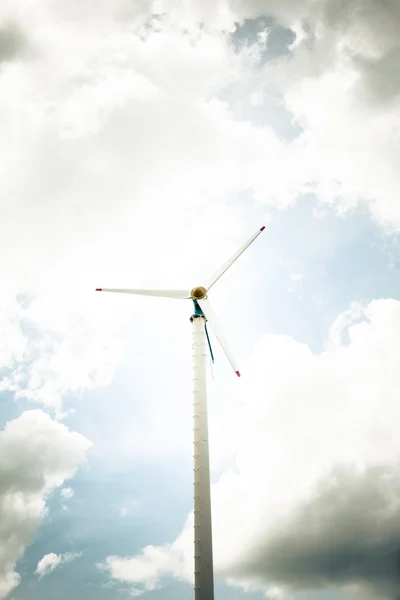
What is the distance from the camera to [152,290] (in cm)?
3838

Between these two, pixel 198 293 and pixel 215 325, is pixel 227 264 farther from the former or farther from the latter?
pixel 215 325

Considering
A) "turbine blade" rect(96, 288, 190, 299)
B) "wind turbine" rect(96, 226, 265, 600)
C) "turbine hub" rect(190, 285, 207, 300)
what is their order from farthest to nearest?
"turbine blade" rect(96, 288, 190, 299), "turbine hub" rect(190, 285, 207, 300), "wind turbine" rect(96, 226, 265, 600)

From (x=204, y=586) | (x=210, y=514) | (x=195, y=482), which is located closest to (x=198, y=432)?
(x=195, y=482)

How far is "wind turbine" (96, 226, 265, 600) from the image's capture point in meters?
22.8

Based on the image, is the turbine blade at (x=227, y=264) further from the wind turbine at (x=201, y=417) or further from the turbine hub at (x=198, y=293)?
the turbine hub at (x=198, y=293)

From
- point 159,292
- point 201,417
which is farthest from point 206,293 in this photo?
point 201,417

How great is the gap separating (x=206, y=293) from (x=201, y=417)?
12663 mm

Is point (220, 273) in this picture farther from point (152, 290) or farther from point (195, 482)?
point (195, 482)

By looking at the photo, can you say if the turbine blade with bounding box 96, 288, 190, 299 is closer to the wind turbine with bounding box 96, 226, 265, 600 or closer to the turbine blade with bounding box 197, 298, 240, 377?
the wind turbine with bounding box 96, 226, 265, 600

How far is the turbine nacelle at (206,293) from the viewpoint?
1378 inches

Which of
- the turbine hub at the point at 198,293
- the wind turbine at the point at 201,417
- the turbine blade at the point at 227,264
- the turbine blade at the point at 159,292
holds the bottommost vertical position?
the wind turbine at the point at 201,417

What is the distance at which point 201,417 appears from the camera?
27.8 m

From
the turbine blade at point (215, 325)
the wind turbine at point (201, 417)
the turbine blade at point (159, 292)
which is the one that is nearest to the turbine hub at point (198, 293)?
the wind turbine at point (201, 417)

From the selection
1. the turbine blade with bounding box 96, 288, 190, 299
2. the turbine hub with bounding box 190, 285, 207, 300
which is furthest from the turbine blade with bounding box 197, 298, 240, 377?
the turbine blade with bounding box 96, 288, 190, 299
